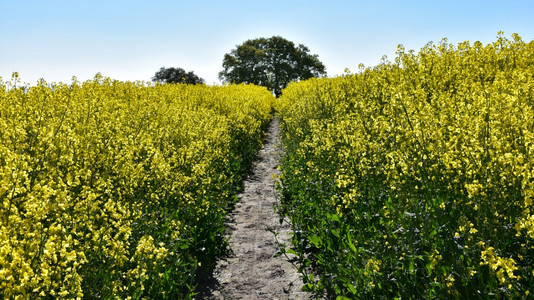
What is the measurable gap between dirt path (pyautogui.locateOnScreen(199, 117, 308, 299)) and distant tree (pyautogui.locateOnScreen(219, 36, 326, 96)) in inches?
1924

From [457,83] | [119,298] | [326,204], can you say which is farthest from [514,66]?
[119,298]

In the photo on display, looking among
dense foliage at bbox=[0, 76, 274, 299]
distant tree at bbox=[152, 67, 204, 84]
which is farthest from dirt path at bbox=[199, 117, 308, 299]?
distant tree at bbox=[152, 67, 204, 84]

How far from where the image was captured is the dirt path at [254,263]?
4.89 m

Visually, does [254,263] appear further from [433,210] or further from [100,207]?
[433,210]

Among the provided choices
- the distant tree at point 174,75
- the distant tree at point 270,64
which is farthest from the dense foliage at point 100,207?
the distant tree at point 270,64

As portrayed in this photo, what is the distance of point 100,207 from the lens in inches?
171

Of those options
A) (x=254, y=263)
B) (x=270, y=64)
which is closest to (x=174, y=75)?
(x=270, y=64)

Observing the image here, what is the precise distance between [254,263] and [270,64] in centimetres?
5492

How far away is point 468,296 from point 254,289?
2.70 m

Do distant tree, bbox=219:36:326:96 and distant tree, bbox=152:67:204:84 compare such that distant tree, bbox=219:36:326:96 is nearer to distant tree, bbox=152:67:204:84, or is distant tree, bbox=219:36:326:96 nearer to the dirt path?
distant tree, bbox=152:67:204:84

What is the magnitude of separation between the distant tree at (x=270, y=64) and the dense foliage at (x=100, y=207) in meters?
48.6

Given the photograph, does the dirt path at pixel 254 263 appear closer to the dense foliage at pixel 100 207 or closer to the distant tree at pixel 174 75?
the dense foliage at pixel 100 207

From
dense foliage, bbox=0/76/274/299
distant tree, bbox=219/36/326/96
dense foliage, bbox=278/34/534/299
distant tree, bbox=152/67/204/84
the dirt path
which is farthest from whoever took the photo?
distant tree, bbox=219/36/326/96

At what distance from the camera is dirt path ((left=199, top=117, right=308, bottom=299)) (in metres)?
4.89
